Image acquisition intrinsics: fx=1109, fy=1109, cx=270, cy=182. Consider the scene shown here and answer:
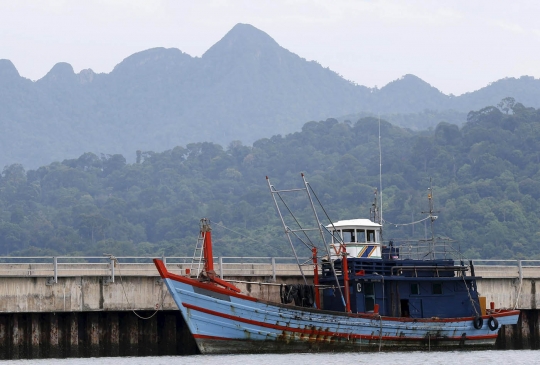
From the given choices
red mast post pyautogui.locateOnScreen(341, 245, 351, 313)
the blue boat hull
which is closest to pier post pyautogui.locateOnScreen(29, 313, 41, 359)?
the blue boat hull

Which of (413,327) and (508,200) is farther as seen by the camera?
(508,200)

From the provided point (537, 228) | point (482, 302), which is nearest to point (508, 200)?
point (537, 228)

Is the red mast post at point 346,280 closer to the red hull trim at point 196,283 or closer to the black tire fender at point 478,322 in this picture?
the red hull trim at point 196,283

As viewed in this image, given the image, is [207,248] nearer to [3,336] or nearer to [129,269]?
[129,269]

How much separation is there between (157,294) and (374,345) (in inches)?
415

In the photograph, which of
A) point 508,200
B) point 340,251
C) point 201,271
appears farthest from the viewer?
point 508,200

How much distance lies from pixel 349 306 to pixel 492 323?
819 cm

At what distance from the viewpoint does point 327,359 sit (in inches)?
1871

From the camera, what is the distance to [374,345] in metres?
52.1

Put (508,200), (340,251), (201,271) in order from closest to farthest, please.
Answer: (201,271) < (340,251) < (508,200)

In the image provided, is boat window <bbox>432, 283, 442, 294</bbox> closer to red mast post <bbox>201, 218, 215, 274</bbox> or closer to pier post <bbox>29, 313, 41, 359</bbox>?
red mast post <bbox>201, 218, 215, 274</bbox>

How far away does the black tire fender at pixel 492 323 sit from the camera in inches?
2159

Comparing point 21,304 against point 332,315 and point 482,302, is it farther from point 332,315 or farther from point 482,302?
point 482,302

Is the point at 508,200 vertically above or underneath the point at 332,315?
above
